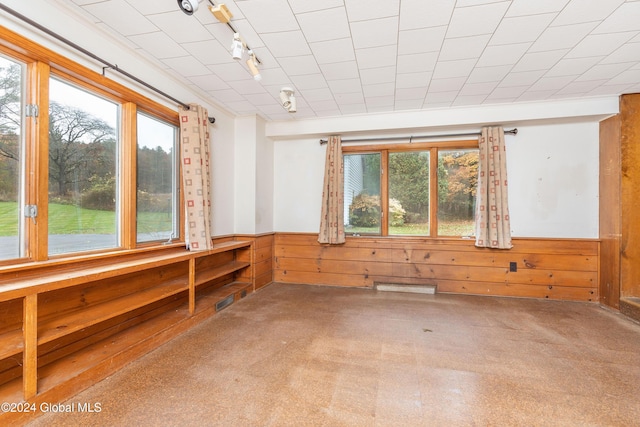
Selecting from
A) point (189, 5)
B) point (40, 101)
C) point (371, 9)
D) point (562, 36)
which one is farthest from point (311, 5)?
point (562, 36)

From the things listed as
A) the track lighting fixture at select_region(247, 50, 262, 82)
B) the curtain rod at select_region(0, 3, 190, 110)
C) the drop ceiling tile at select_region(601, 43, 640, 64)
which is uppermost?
the drop ceiling tile at select_region(601, 43, 640, 64)

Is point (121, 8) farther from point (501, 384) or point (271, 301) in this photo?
point (501, 384)

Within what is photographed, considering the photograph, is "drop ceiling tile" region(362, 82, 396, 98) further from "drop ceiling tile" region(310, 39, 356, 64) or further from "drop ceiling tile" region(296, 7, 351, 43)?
"drop ceiling tile" region(296, 7, 351, 43)

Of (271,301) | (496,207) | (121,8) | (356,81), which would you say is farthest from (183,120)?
(496,207)

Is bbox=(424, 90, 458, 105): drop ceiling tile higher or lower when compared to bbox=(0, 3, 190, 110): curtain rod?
higher

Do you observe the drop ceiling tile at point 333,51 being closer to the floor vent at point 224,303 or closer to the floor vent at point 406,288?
the floor vent at point 224,303

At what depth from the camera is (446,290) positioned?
3908 mm

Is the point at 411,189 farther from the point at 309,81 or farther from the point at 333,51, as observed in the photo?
the point at 333,51

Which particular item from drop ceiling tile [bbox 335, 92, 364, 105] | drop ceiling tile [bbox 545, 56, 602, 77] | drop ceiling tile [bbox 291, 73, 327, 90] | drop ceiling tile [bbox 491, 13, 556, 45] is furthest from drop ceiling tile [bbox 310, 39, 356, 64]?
drop ceiling tile [bbox 545, 56, 602, 77]

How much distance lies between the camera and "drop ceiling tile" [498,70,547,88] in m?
2.71

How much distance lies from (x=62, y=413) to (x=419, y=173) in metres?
4.33

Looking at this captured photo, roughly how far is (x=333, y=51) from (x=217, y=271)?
8.85 feet

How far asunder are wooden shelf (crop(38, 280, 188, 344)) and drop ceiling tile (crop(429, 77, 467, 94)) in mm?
3376

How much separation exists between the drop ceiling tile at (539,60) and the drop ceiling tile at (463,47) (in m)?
0.48
